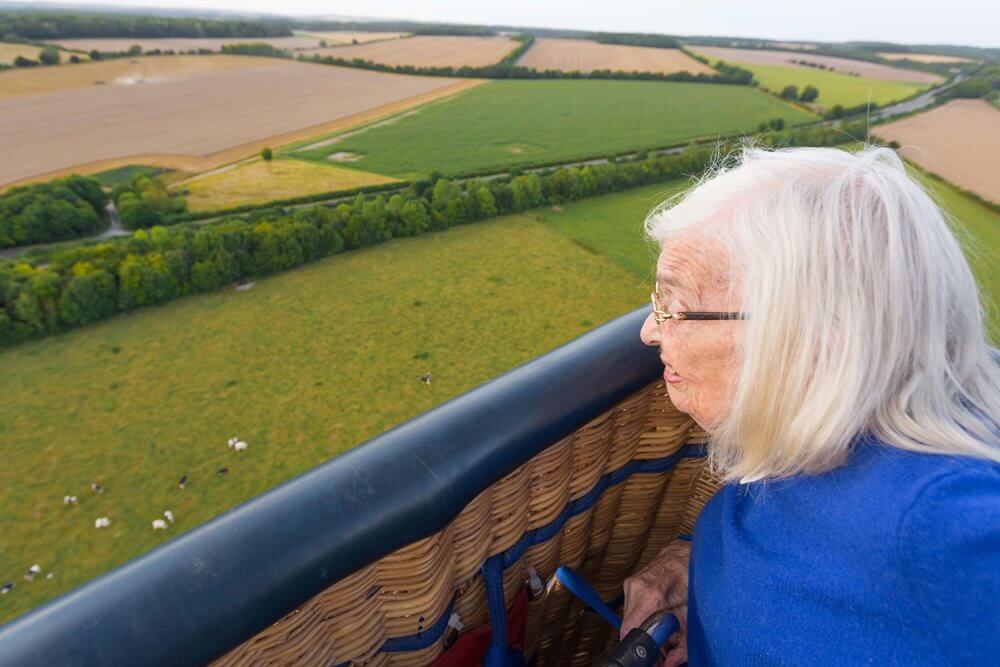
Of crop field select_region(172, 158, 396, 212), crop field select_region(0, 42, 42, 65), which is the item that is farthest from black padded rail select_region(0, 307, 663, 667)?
crop field select_region(0, 42, 42, 65)

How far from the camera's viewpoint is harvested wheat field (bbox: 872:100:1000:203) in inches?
1384

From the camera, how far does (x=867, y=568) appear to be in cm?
91

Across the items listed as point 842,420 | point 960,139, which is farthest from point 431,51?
point 842,420

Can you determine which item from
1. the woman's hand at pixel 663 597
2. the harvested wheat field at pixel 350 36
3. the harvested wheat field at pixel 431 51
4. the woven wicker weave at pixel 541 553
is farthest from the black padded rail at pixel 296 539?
the harvested wheat field at pixel 350 36

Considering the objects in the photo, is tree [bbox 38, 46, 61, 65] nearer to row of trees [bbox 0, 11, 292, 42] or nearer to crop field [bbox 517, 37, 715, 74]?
row of trees [bbox 0, 11, 292, 42]

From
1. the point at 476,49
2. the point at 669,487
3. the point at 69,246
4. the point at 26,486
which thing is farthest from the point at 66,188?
the point at 476,49

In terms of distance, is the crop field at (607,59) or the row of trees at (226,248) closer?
the row of trees at (226,248)

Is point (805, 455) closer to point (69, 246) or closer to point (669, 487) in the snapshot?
point (669, 487)

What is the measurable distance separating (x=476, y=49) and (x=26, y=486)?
72481 millimetres

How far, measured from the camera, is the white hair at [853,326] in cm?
104

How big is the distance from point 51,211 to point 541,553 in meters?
35.3

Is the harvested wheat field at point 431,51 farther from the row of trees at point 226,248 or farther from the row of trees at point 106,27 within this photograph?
the row of trees at point 226,248

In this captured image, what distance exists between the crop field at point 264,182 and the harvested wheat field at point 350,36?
149ft

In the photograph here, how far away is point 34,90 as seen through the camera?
1636 inches
